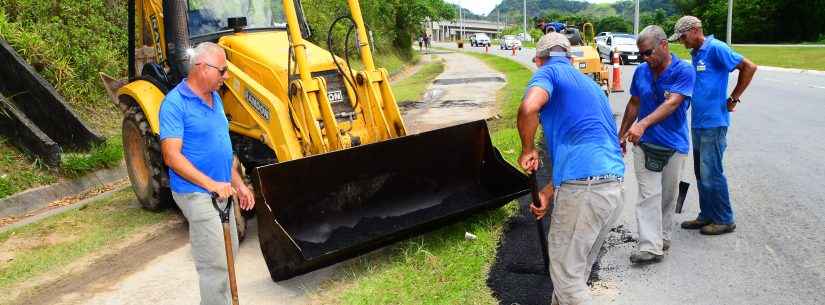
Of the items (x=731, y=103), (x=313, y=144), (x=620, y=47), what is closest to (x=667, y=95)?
(x=731, y=103)

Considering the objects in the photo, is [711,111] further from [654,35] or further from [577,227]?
[577,227]

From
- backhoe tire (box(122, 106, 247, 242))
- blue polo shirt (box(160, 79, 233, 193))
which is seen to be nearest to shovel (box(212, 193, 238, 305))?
blue polo shirt (box(160, 79, 233, 193))

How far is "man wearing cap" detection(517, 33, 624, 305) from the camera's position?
129 inches

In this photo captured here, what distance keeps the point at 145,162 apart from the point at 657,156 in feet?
17.0

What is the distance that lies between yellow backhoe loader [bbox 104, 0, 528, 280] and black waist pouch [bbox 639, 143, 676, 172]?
4.11ft

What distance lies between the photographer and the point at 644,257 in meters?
4.55

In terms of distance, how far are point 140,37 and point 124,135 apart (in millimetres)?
1209

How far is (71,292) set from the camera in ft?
15.9

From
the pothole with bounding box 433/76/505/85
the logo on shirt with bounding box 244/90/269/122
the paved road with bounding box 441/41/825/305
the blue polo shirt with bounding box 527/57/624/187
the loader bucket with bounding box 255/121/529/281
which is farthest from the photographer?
the pothole with bounding box 433/76/505/85

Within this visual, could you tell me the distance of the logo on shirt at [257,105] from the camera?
5512 millimetres

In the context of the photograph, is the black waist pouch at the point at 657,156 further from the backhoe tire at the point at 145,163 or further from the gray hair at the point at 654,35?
the backhoe tire at the point at 145,163

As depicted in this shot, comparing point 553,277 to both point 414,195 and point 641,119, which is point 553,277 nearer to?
point 641,119

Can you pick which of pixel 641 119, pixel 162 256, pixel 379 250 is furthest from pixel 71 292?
pixel 641 119

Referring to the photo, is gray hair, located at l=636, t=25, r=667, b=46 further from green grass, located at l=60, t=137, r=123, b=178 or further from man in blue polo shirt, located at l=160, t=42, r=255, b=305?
green grass, located at l=60, t=137, r=123, b=178
